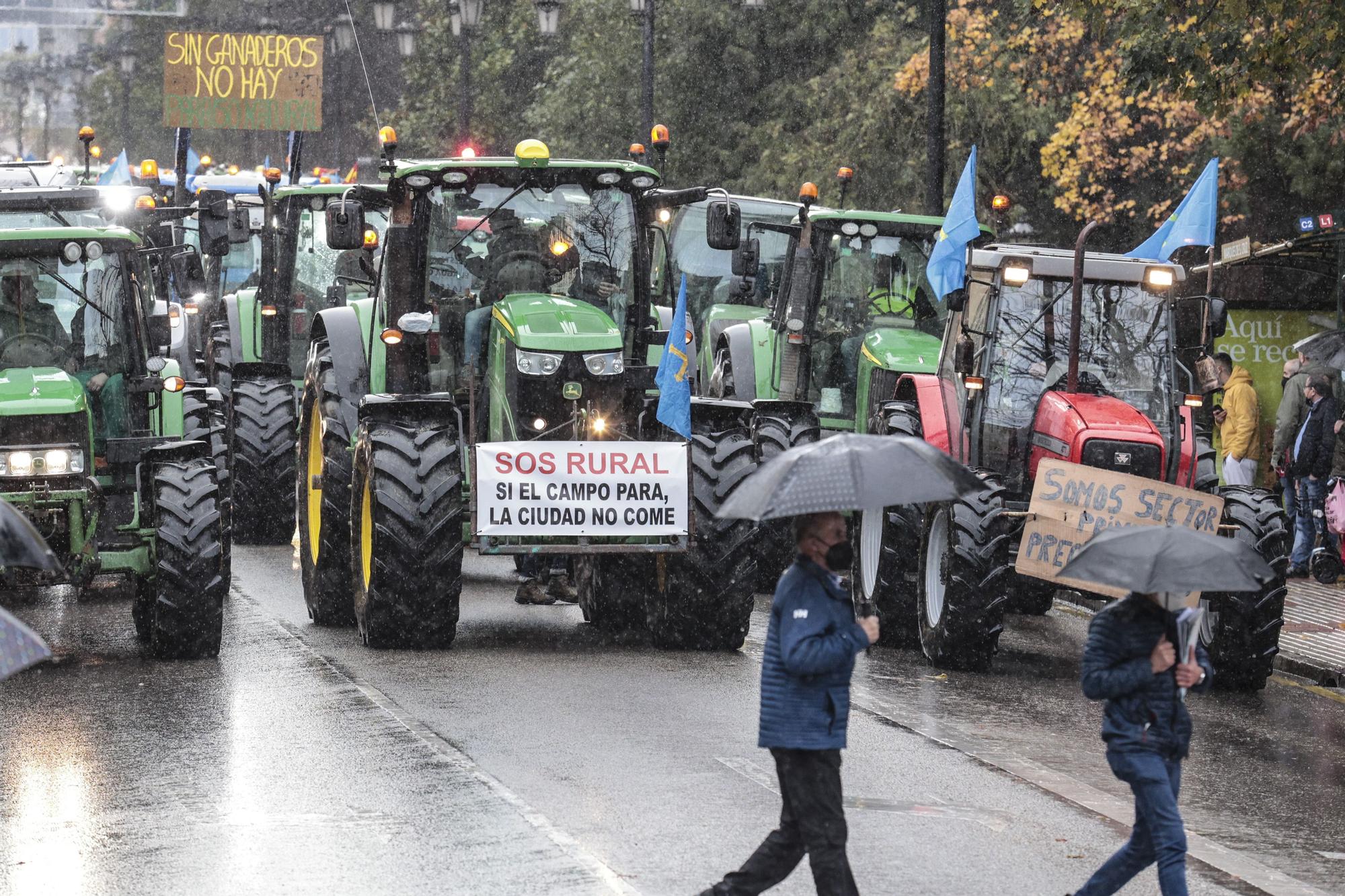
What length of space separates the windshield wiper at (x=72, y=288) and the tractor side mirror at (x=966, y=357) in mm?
5373

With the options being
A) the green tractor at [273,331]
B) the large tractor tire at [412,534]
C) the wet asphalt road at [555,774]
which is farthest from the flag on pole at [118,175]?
the large tractor tire at [412,534]

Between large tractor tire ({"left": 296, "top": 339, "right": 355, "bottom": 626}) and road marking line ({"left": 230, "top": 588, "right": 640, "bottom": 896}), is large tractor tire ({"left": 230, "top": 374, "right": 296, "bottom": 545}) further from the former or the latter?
road marking line ({"left": 230, "top": 588, "right": 640, "bottom": 896})

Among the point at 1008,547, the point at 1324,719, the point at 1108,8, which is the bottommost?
the point at 1324,719

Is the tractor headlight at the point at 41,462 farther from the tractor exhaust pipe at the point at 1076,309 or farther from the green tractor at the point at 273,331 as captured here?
the tractor exhaust pipe at the point at 1076,309

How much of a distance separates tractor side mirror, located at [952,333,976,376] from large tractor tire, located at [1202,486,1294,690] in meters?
1.82

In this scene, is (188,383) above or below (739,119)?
below

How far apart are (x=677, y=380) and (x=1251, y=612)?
12.3 feet

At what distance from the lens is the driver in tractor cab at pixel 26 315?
13.4 m

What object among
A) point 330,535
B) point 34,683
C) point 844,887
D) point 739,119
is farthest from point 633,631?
point 739,119

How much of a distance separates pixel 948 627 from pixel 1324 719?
7.36ft

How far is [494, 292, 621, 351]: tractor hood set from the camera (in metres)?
13.2

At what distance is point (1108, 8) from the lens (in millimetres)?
16422

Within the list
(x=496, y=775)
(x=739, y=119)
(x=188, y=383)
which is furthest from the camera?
(x=739, y=119)

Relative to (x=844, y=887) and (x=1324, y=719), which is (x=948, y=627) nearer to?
(x=1324, y=719)
